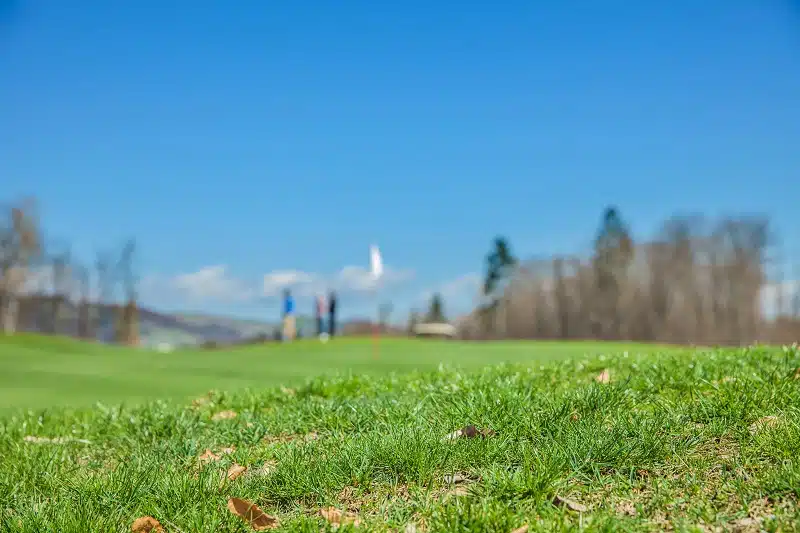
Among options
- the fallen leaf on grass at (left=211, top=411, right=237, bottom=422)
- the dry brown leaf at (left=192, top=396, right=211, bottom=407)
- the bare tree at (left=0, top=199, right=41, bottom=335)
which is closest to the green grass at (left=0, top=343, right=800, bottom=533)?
the fallen leaf on grass at (left=211, top=411, right=237, bottom=422)

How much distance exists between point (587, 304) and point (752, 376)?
23.4 metres

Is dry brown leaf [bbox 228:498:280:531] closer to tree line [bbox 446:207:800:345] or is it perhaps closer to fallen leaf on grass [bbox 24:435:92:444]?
fallen leaf on grass [bbox 24:435:92:444]

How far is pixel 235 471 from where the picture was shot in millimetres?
4516

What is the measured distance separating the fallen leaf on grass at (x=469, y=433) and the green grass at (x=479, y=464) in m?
0.06

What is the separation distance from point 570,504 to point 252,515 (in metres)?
1.64

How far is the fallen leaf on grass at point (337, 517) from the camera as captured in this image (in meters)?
3.43

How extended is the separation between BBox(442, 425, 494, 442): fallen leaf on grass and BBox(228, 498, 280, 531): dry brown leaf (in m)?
1.21

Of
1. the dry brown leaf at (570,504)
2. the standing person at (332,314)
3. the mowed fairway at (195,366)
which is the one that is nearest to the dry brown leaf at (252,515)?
the dry brown leaf at (570,504)

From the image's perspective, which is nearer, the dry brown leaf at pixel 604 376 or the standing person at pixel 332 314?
the dry brown leaf at pixel 604 376

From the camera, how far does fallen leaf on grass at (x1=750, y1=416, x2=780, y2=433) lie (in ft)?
13.9

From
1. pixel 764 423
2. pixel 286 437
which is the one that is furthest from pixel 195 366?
pixel 764 423

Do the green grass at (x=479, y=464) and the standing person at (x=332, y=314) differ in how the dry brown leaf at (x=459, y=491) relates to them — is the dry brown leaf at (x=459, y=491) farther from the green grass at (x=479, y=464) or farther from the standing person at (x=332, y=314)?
the standing person at (x=332, y=314)

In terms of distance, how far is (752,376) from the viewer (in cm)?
557

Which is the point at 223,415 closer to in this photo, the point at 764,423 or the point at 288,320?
the point at 764,423
